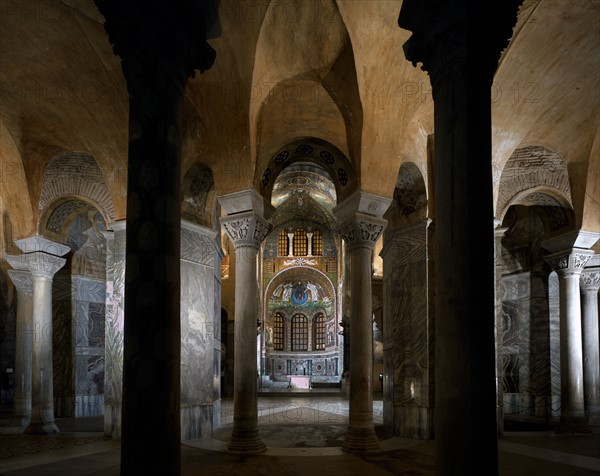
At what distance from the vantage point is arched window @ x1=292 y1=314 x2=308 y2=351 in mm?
34094

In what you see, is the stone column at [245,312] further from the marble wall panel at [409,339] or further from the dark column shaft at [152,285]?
the dark column shaft at [152,285]

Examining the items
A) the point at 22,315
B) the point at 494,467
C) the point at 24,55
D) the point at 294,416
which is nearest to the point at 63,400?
the point at 22,315

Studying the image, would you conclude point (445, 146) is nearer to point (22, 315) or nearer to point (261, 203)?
point (261, 203)

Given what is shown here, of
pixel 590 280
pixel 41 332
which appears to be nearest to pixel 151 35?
pixel 41 332

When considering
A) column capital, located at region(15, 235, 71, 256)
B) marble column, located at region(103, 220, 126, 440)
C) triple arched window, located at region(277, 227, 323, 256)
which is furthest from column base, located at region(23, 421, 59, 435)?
triple arched window, located at region(277, 227, 323, 256)

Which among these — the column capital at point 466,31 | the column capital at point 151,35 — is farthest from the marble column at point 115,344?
the column capital at point 466,31

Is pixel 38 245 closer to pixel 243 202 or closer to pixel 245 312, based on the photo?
pixel 243 202

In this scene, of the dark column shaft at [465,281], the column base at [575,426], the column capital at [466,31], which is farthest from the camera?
the column base at [575,426]

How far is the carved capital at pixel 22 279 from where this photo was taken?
1483 cm

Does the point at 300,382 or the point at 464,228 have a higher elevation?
the point at 464,228

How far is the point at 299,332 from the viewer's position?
34.3m

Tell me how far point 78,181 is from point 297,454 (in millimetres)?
8406

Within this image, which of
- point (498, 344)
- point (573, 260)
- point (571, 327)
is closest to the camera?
point (498, 344)

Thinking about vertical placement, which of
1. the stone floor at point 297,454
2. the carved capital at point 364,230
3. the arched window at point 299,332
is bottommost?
the stone floor at point 297,454
